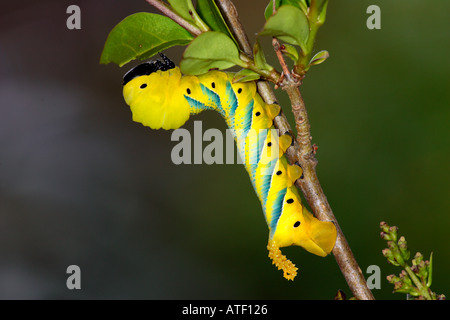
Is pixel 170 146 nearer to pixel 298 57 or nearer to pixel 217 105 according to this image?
pixel 217 105

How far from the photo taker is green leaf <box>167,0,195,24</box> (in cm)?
83

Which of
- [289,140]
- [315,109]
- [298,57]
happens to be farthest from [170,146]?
[298,57]

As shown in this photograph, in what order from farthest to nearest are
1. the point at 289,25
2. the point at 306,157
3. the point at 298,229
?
the point at 298,229, the point at 306,157, the point at 289,25

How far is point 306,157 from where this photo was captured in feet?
3.02

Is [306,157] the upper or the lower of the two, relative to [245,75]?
lower

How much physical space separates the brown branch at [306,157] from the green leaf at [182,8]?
0.26ft

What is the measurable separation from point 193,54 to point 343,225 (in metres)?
1.83

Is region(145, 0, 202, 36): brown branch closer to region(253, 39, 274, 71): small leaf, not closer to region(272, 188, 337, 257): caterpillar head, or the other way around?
region(253, 39, 274, 71): small leaf

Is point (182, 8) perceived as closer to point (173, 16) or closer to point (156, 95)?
point (173, 16)

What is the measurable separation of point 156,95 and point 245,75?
1.21 ft

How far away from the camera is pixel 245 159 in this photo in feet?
3.92

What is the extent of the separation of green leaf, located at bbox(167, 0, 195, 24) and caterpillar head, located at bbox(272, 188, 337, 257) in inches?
20.2

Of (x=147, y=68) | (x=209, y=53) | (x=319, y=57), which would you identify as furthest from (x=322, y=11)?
(x=147, y=68)

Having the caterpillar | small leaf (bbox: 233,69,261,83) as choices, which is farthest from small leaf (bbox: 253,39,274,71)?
the caterpillar
